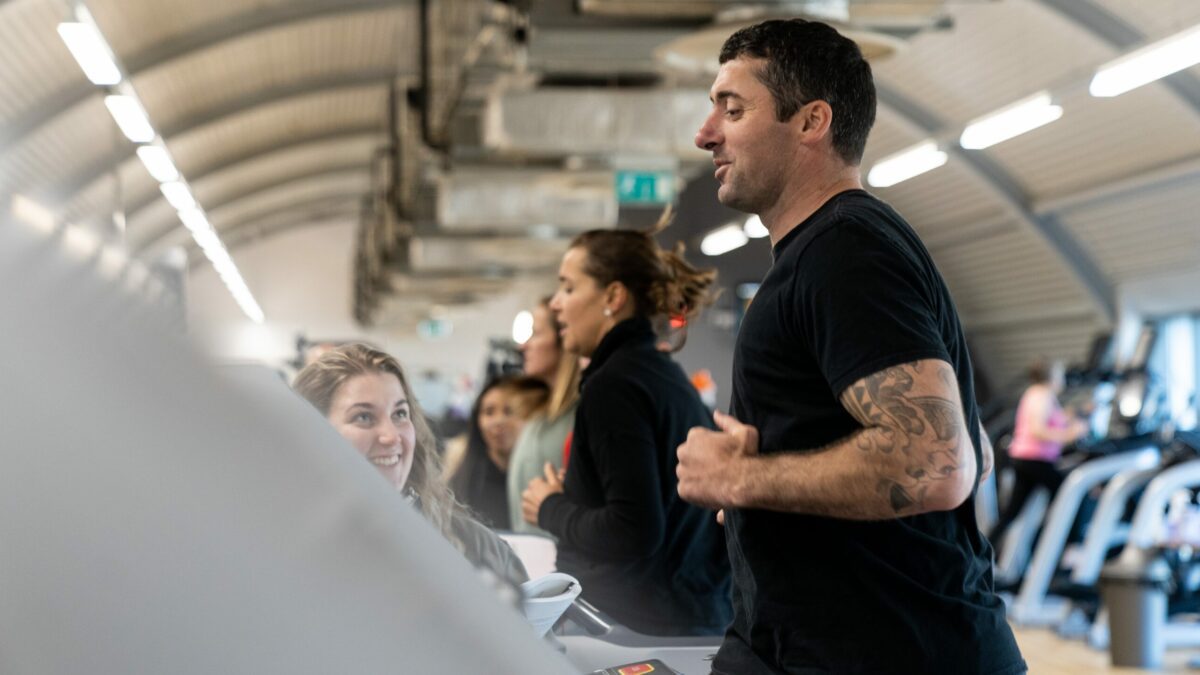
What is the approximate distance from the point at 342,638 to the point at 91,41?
7.17 m

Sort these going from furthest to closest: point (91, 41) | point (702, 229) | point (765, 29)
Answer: point (702, 229), point (91, 41), point (765, 29)

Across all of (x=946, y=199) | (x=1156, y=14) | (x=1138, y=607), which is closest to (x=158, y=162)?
(x=1138, y=607)

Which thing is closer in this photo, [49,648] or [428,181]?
[49,648]

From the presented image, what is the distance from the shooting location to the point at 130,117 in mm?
9133

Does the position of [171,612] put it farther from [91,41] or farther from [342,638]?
[91,41]

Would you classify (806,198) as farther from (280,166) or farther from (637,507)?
(280,166)

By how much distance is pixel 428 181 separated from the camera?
49.5ft

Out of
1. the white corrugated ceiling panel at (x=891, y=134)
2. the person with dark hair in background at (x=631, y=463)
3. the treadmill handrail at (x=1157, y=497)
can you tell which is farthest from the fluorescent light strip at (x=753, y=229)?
the person with dark hair in background at (x=631, y=463)

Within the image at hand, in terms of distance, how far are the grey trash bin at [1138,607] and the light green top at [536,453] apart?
469cm

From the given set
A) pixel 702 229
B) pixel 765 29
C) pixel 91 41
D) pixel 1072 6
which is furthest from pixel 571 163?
pixel 765 29

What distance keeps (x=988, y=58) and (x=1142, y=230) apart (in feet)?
11.4

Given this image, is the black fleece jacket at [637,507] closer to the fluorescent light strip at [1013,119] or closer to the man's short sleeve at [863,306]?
the man's short sleeve at [863,306]

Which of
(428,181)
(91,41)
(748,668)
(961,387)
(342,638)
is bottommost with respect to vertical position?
(748,668)

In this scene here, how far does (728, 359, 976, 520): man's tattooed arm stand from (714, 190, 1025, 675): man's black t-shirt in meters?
0.03
